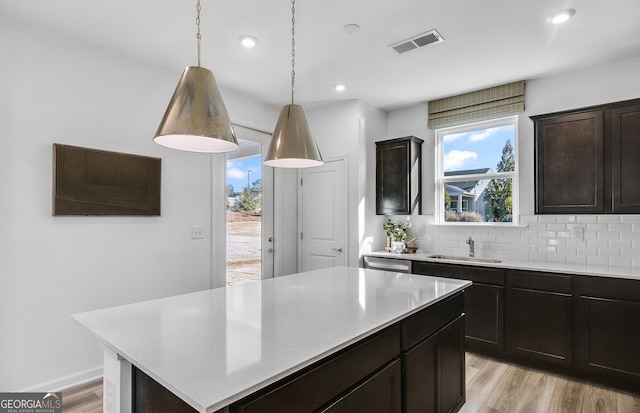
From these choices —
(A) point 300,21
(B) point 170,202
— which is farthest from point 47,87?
(A) point 300,21

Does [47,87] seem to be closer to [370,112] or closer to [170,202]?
[170,202]

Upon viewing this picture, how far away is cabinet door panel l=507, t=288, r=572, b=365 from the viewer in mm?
2959

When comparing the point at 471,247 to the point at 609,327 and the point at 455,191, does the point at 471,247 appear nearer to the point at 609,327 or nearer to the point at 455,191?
the point at 455,191

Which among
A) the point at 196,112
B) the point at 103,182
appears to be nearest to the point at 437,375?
the point at 196,112

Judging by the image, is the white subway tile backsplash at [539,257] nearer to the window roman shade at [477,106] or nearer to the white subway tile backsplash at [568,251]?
the white subway tile backsplash at [568,251]

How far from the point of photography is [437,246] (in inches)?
168

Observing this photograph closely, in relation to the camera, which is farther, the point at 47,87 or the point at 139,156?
the point at 139,156

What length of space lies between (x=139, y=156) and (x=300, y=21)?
1.84 m

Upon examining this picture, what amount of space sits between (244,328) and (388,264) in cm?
279

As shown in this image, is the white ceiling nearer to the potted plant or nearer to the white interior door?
the white interior door

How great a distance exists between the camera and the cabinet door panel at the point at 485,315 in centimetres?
327

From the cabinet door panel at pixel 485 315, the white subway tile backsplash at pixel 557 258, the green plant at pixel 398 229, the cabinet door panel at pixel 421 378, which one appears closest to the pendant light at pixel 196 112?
the cabinet door panel at pixel 421 378

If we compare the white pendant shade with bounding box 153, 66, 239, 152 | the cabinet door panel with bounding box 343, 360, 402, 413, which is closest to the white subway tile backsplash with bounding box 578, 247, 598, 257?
the cabinet door panel with bounding box 343, 360, 402, 413

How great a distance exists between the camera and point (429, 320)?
1.92 meters
